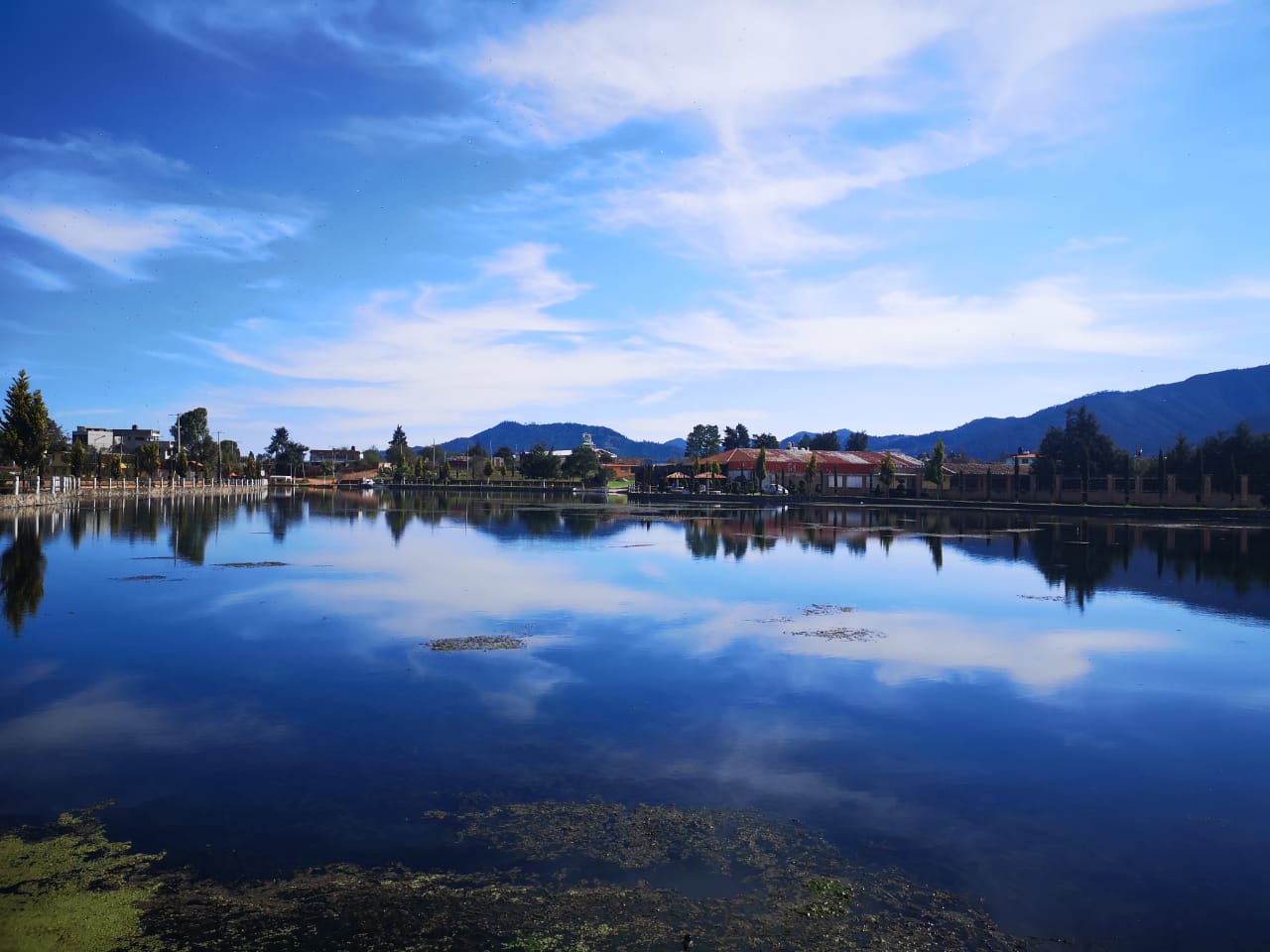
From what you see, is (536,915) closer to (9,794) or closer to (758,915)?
(758,915)

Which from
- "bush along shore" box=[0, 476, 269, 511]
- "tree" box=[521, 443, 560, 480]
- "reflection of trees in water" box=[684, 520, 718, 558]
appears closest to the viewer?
"reflection of trees in water" box=[684, 520, 718, 558]

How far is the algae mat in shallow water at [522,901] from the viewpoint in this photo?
232 inches

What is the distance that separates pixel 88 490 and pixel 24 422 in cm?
2264

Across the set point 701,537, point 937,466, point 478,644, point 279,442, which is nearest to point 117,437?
point 279,442

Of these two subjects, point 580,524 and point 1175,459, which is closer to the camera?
point 580,524

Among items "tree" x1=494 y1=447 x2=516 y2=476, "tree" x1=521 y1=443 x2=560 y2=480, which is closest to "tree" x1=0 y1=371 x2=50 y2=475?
"tree" x1=521 y1=443 x2=560 y2=480

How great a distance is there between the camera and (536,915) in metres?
6.21

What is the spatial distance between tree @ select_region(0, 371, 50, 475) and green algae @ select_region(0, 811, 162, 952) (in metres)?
63.8

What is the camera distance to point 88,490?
80750 mm

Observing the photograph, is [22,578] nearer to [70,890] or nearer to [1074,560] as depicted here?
[70,890]

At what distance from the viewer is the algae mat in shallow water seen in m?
5.89

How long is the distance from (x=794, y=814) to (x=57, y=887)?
18.9ft

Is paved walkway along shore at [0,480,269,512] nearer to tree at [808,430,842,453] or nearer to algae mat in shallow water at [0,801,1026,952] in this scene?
algae mat in shallow water at [0,801,1026,952]

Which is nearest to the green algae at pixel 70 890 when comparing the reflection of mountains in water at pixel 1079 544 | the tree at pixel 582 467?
the reflection of mountains in water at pixel 1079 544
